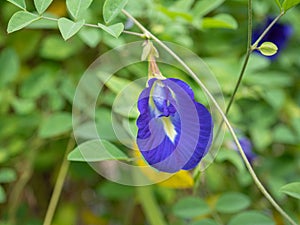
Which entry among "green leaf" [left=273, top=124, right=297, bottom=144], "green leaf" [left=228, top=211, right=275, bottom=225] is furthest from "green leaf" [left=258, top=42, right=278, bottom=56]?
"green leaf" [left=273, top=124, right=297, bottom=144]

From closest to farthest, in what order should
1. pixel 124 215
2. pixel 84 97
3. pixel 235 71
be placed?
pixel 84 97, pixel 235 71, pixel 124 215

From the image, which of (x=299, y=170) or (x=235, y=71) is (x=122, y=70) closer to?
(x=235, y=71)

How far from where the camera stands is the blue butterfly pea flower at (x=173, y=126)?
0.77 meters

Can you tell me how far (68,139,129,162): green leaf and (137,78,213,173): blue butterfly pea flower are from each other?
112 millimetres

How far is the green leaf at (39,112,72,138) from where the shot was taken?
1188 millimetres

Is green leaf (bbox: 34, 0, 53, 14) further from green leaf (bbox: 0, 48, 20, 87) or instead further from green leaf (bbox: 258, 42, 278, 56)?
green leaf (bbox: 0, 48, 20, 87)

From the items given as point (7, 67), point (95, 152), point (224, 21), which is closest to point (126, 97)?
point (95, 152)

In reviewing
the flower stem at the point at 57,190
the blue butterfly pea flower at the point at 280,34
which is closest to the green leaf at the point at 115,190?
the flower stem at the point at 57,190

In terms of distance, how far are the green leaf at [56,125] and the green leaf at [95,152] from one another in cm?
31

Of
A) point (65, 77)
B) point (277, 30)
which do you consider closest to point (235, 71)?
point (277, 30)

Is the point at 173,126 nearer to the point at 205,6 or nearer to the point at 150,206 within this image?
the point at 205,6

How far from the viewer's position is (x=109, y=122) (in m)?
1.12

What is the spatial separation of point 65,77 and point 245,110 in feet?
1.36

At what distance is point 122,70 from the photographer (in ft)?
4.14
